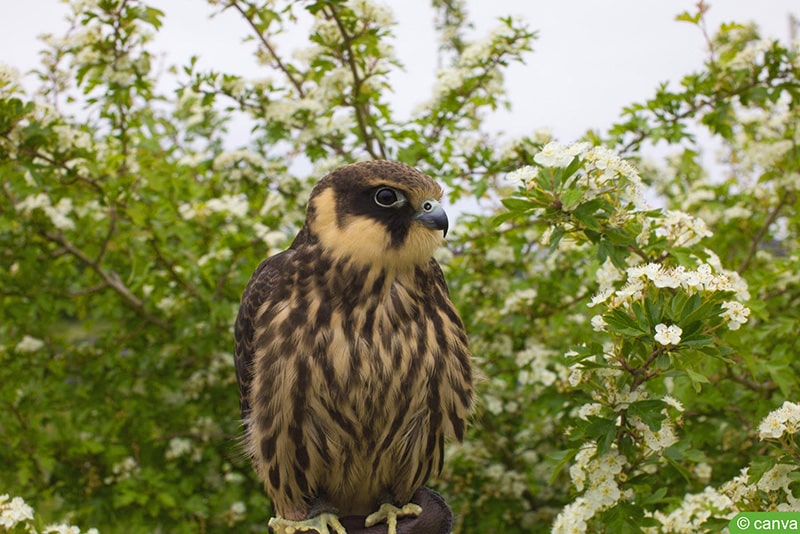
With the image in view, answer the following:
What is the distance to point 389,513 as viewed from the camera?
2.17 metres

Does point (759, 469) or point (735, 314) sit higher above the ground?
point (735, 314)

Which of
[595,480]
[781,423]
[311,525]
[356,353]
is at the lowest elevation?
[311,525]

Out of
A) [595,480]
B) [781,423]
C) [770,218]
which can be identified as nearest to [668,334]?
[781,423]

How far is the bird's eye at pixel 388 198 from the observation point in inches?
74.8

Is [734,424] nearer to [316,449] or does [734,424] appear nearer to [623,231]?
[623,231]

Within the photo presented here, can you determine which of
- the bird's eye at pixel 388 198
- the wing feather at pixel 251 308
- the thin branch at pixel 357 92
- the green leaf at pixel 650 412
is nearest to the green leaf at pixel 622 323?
the green leaf at pixel 650 412

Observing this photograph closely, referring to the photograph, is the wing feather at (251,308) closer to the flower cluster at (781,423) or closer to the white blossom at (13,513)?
the white blossom at (13,513)

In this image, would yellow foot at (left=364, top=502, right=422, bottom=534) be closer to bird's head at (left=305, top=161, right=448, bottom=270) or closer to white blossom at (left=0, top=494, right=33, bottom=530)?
bird's head at (left=305, top=161, right=448, bottom=270)

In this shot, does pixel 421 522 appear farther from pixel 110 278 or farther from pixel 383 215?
pixel 110 278

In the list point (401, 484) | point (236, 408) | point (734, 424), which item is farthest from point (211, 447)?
point (734, 424)

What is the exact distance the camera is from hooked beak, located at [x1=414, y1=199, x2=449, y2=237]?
1.88m

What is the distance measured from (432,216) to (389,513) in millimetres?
939

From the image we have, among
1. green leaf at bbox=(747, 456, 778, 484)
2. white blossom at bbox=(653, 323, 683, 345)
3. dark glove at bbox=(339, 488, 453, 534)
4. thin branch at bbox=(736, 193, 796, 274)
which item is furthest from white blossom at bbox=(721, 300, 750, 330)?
thin branch at bbox=(736, 193, 796, 274)

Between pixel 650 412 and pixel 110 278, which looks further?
pixel 110 278
